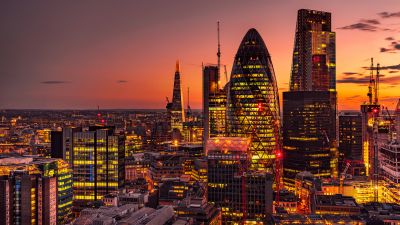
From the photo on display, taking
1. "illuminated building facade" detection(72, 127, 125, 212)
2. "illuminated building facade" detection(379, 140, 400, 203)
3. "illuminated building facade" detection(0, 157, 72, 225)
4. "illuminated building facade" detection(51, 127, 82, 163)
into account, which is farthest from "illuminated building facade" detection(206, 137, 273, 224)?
"illuminated building facade" detection(51, 127, 82, 163)

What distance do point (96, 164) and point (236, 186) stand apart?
53.3 metres

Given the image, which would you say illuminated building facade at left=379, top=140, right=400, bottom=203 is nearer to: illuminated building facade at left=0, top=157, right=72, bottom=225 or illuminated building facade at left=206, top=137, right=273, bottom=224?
illuminated building facade at left=206, top=137, right=273, bottom=224

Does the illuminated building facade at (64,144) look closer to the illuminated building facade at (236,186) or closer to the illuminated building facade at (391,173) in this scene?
the illuminated building facade at (236,186)

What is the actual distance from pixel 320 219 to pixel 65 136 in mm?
94720

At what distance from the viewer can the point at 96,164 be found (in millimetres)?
180000

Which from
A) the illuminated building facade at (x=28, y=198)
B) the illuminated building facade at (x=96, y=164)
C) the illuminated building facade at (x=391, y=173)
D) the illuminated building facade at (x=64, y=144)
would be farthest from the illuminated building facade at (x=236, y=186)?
the illuminated building facade at (x=64, y=144)

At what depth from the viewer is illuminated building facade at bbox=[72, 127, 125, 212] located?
178000 millimetres

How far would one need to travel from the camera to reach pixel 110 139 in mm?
181375

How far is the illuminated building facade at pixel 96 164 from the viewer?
7008 inches

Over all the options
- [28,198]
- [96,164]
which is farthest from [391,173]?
[28,198]

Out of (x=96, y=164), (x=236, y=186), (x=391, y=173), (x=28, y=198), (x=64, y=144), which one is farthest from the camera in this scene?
(x=64, y=144)

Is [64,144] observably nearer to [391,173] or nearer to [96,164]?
[96,164]

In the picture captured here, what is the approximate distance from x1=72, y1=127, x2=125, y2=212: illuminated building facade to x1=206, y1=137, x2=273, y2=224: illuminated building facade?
3933 centimetres

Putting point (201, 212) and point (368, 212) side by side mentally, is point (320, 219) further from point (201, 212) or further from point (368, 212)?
point (201, 212)
